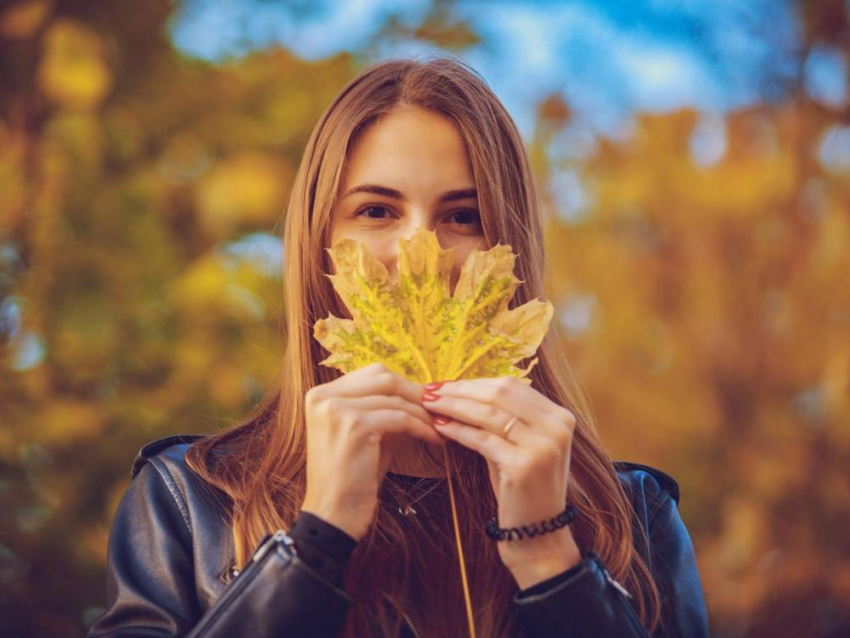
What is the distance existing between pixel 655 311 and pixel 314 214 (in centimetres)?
517

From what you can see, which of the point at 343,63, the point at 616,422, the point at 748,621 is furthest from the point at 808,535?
the point at 343,63

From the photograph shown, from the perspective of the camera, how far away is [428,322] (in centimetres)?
175

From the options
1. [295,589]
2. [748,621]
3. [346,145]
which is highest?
[346,145]

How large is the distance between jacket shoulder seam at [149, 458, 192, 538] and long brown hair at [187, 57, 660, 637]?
68 millimetres

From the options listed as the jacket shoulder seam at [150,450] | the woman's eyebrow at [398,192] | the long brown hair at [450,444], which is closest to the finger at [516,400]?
the long brown hair at [450,444]

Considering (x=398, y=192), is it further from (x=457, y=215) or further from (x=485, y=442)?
(x=485, y=442)

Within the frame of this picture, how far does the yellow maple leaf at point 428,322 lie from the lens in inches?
68.7

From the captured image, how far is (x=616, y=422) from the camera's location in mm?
6484

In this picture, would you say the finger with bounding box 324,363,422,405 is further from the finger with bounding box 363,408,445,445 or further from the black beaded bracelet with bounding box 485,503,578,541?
the black beaded bracelet with bounding box 485,503,578,541

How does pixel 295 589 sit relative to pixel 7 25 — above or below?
below

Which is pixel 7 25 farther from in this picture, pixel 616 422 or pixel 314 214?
pixel 616 422

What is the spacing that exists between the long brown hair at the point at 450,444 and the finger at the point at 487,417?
14.9 inches

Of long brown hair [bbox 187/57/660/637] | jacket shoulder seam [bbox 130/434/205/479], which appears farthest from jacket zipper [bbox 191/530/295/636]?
jacket shoulder seam [bbox 130/434/205/479]

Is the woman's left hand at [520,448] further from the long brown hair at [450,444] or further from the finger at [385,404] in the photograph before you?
the long brown hair at [450,444]
